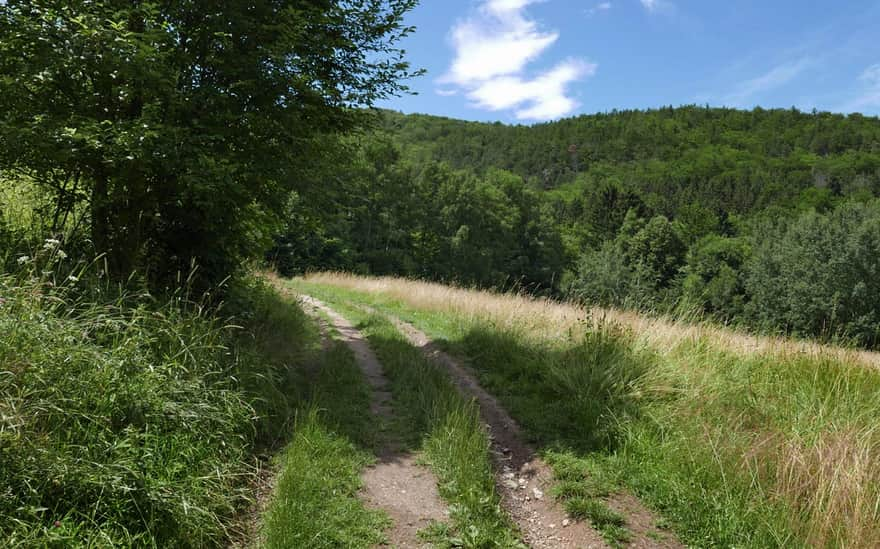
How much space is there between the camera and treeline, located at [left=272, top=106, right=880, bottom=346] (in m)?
13.7

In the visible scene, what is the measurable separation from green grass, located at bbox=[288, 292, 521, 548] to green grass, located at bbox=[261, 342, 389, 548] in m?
0.49

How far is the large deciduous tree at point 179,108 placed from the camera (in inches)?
193

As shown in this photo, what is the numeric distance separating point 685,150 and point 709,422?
183 metres

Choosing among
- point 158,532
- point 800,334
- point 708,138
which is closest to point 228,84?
point 158,532

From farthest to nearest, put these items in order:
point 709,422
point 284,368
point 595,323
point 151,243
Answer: point 595,323 → point 151,243 → point 284,368 → point 709,422

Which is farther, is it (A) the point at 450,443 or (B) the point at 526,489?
(A) the point at 450,443

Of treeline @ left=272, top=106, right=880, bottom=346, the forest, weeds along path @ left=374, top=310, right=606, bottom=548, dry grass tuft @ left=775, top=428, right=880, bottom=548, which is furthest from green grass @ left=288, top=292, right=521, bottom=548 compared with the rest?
treeline @ left=272, top=106, right=880, bottom=346

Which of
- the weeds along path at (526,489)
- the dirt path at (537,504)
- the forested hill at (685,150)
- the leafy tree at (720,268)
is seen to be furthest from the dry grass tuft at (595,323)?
the forested hill at (685,150)

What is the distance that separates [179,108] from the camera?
5703 mm

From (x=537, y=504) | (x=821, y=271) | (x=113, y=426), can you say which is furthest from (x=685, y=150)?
(x=113, y=426)

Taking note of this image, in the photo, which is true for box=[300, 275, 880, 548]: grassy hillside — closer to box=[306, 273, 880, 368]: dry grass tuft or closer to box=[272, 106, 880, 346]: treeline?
box=[306, 273, 880, 368]: dry grass tuft

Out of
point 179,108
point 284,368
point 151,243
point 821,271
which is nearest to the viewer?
point 179,108

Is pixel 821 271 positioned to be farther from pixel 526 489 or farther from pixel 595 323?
pixel 526 489

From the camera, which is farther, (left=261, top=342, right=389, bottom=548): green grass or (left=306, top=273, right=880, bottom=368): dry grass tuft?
(left=306, top=273, right=880, bottom=368): dry grass tuft
